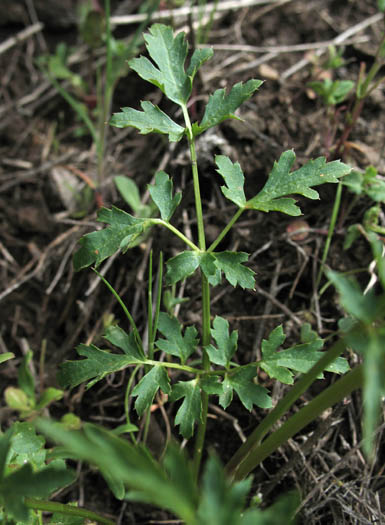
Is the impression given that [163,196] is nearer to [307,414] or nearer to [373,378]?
[307,414]

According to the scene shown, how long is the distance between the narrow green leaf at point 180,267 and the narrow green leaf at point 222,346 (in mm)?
198

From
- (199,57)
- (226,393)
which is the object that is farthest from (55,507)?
(199,57)

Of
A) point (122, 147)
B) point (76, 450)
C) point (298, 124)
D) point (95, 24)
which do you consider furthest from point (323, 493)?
point (95, 24)

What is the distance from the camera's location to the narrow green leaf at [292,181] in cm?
140

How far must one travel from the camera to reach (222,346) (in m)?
1.45

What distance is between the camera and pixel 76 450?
0.75m

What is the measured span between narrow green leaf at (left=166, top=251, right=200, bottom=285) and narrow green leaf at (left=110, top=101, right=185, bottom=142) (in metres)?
0.36

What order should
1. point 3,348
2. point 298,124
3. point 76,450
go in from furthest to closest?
point 298,124 < point 3,348 < point 76,450

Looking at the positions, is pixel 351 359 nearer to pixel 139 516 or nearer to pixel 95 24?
pixel 139 516

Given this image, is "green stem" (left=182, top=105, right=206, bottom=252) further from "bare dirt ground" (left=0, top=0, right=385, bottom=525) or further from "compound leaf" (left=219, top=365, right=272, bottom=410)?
"bare dirt ground" (left=0, top=0, right=385, bottom=525)

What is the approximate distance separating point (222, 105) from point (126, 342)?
0.75 meters

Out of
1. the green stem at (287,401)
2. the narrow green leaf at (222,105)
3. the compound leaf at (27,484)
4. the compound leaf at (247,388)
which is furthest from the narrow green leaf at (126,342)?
the narrow green leaf at (222,105)

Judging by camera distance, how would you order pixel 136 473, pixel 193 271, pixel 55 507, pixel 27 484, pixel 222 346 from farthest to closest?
pixel 222 346 → pixel 193 271 → pixel 55 507 → pixel 27 484 → pixel 136 473

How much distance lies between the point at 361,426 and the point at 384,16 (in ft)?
6.88
